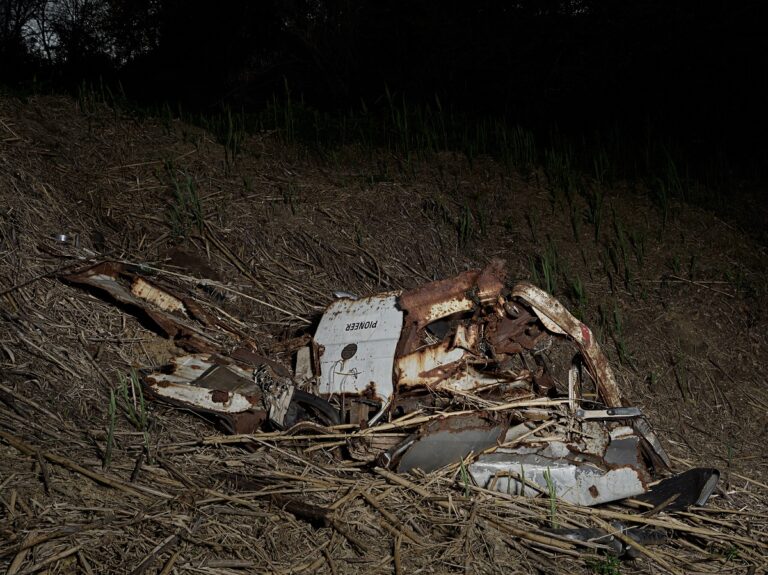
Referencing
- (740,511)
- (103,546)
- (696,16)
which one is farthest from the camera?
(696,16)

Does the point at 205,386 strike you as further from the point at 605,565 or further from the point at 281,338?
the point at 605,565

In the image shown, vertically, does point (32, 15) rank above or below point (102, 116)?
above

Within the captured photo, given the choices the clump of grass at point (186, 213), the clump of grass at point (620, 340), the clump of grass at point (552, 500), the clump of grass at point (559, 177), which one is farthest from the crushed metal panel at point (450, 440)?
the clump of grass at point (559, 177)

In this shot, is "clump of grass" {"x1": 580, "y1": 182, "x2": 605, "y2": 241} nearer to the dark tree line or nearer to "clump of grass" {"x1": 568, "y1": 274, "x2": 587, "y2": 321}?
"clump of grass" {"x1": 568, "y1": 274, "x2": 587, "y2": 321}

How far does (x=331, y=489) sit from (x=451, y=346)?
721 millimetres

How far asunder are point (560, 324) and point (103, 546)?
67.5 inches

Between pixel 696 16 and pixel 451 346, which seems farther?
pixel 696 16

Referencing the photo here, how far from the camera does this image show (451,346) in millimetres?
2941

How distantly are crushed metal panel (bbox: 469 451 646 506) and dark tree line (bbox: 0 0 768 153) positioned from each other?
4.39 metres

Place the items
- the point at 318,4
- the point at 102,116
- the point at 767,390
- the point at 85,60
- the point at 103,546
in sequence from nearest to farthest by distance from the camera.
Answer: the point at 103,546 → the point at 767,390 → the point at 102,116 → the point at 318,4 → the point at 85,60

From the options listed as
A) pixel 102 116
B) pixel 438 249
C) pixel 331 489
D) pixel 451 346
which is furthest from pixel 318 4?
pixel 331 489

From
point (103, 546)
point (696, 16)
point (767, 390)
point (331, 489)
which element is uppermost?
point (696, 16)

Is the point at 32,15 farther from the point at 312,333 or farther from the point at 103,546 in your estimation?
the point at 103,546

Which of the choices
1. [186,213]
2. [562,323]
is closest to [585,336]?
[562,323]
